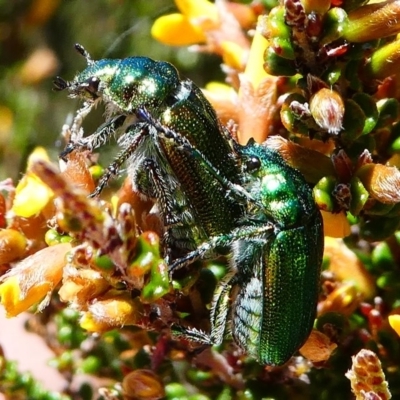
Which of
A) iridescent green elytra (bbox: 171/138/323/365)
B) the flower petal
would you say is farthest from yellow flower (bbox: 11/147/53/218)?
the flower petal

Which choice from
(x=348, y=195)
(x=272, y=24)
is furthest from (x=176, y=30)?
(x=348, y=195)

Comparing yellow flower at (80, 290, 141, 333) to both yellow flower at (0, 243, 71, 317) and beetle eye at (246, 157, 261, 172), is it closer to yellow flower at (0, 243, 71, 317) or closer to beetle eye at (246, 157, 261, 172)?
yellow flower at (0, 243, 71, 317)

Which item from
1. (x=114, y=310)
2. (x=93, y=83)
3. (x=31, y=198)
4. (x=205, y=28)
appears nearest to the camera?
(x=114, y=310)

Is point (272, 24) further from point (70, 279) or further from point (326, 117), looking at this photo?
point (70, 279)

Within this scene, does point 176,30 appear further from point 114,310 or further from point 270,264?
point 114,310

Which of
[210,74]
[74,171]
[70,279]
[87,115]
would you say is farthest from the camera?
[210,74]

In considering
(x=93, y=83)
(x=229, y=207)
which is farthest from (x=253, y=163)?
(x=93, y=83)

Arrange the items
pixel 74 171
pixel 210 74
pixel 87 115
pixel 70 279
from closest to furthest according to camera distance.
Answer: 1. pixel 70 279
2. pixel 74 171
3. pixel 87 115
4. pixel 210 74
